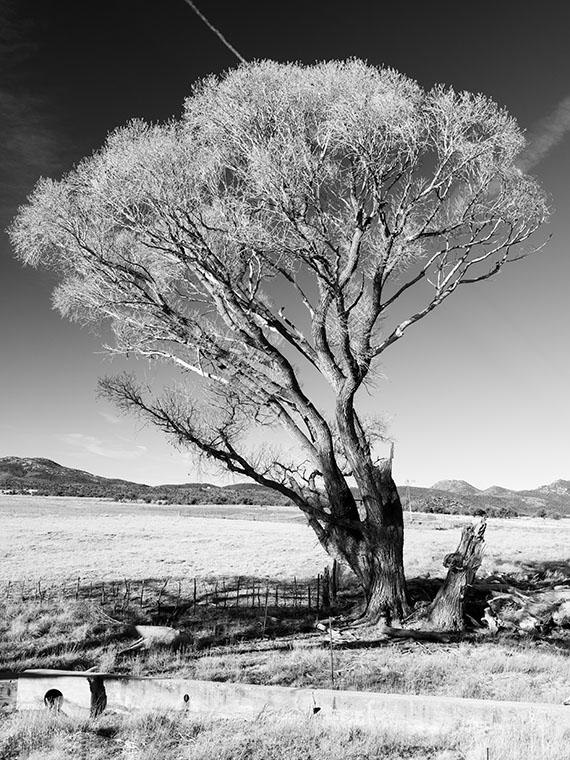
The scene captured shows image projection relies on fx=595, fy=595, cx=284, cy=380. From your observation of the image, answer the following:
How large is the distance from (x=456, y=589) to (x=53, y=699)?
7611 mm

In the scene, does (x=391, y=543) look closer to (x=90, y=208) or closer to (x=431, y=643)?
(x=431, y=643)

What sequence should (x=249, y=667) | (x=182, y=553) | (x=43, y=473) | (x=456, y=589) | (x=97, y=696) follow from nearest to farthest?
(x=97, y=696) → (x=249, y=667) → (x=456, y=589) → (x=182, y=553) → (x=43, y=473)

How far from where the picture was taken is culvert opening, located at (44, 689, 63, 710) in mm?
6387

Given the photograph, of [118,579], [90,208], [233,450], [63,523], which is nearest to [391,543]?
[233,450]

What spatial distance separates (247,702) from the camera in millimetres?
6125

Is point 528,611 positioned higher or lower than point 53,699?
lower

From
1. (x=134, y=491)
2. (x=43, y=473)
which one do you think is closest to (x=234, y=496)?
(x=134, y=491)

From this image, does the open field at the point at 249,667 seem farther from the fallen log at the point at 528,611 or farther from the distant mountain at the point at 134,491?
the distant mountain at the point at 134,491

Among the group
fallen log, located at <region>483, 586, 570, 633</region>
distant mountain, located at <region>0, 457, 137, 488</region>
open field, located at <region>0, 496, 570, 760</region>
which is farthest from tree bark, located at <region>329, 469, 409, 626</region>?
distant mountain, located at <region>0, 457, 137, 488</region>

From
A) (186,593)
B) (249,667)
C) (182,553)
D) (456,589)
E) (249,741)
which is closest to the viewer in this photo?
(249,741)

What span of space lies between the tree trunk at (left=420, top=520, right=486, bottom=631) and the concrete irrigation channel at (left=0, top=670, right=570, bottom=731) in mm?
5412

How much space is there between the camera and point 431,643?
10.4 m

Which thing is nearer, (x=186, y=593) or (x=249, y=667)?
(x=249, y=667)

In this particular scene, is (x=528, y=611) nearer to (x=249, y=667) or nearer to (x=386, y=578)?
(x=386, y=578)
